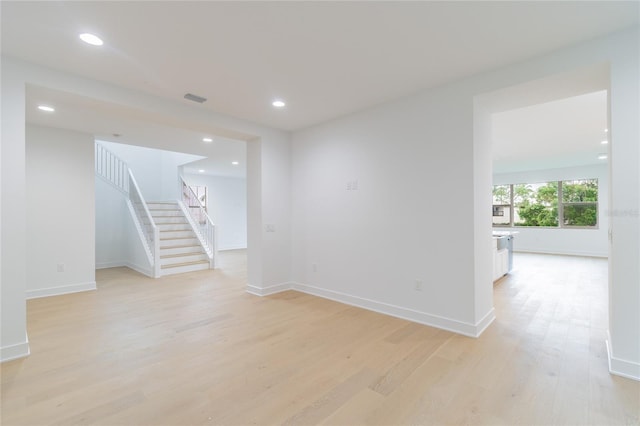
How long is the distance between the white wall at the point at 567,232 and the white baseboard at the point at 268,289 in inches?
347

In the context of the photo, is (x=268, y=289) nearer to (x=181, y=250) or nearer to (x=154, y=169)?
(x=181, y=250)

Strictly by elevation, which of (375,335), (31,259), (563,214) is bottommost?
(375,335)

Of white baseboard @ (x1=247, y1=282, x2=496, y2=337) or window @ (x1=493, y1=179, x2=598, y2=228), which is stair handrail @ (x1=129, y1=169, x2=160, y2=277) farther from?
window @ (x1=493, y1=179, x2=598, y2=228)

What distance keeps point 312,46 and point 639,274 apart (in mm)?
3149

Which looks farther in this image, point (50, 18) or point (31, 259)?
point (31, 259)

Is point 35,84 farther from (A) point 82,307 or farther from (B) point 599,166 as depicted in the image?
(B) point 599,166

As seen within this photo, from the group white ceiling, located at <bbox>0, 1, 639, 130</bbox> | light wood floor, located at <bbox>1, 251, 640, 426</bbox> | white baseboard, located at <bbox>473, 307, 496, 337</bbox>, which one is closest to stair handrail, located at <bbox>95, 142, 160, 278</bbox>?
light wood floor, located at <bbox>1, 251, 640, 426</bbox>

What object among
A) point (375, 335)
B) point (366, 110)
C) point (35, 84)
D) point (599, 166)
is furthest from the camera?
point (599, 166)

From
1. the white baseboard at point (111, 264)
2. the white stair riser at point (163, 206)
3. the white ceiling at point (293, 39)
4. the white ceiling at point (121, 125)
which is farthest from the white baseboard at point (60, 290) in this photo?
the white ceiling at point (293, 39)

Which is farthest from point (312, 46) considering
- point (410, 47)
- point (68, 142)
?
point (68, 142)

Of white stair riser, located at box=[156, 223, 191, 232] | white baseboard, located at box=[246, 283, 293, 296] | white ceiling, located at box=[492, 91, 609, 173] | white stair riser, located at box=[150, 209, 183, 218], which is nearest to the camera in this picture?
white ceiling, located at box=[492, 91, 609, 173]

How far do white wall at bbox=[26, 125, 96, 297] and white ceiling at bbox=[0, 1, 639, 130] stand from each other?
2.67m

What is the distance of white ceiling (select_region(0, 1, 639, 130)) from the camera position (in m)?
1.96

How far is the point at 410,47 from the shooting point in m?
2.42
